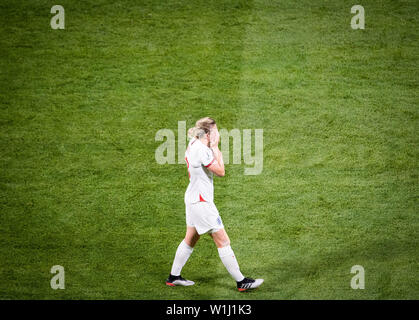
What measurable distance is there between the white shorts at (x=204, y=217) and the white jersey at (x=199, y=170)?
65mm

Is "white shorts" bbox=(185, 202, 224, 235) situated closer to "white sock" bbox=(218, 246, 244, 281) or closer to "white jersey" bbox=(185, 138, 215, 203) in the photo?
"white jersey" bbox=(185, 138, 215, 203)

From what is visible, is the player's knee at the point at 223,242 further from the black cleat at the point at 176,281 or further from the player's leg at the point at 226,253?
the black cleat at the point at 176,281

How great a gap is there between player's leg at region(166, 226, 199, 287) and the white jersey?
0.43 metres

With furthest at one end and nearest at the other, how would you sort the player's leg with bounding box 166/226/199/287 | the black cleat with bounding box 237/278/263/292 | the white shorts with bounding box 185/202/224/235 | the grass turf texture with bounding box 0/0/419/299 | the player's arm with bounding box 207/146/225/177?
1. the grass turf texture with bounding box 0/0/419/299
2. the black cleat with bounding box 237/278/263/292
3. the player's leg with bounding box 166/226/199/287
4. the white shorts with bounding box 185/202/224/235
5. the player's arm with bounding box 207/146/225/177

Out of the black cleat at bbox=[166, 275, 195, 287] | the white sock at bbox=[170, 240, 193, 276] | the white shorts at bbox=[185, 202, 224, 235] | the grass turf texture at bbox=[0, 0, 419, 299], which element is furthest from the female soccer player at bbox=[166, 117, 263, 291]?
the grass turf texture at bbox=[0, 0, 419, 299]

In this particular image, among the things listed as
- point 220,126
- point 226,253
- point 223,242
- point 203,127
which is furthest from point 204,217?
point 220,126

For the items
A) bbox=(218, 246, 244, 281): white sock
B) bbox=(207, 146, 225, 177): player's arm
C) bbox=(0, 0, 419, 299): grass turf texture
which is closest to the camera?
bbox=(207, 146, 225, 177): player's arm

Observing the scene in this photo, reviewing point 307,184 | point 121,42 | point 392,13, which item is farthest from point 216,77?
point 392,13

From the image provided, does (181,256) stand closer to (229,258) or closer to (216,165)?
(229,258)

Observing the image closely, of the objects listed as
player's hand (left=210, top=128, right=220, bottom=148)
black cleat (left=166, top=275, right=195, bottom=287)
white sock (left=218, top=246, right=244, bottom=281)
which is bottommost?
black cleat (left=166, top=275, right=195, bottom=287)

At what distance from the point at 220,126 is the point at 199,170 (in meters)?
3.67

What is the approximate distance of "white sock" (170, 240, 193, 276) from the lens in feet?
23.8

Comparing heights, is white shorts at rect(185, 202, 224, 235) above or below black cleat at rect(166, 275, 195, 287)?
above

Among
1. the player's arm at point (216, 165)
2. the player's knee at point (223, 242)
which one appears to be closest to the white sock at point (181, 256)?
the player's knee at point (223, 242)
